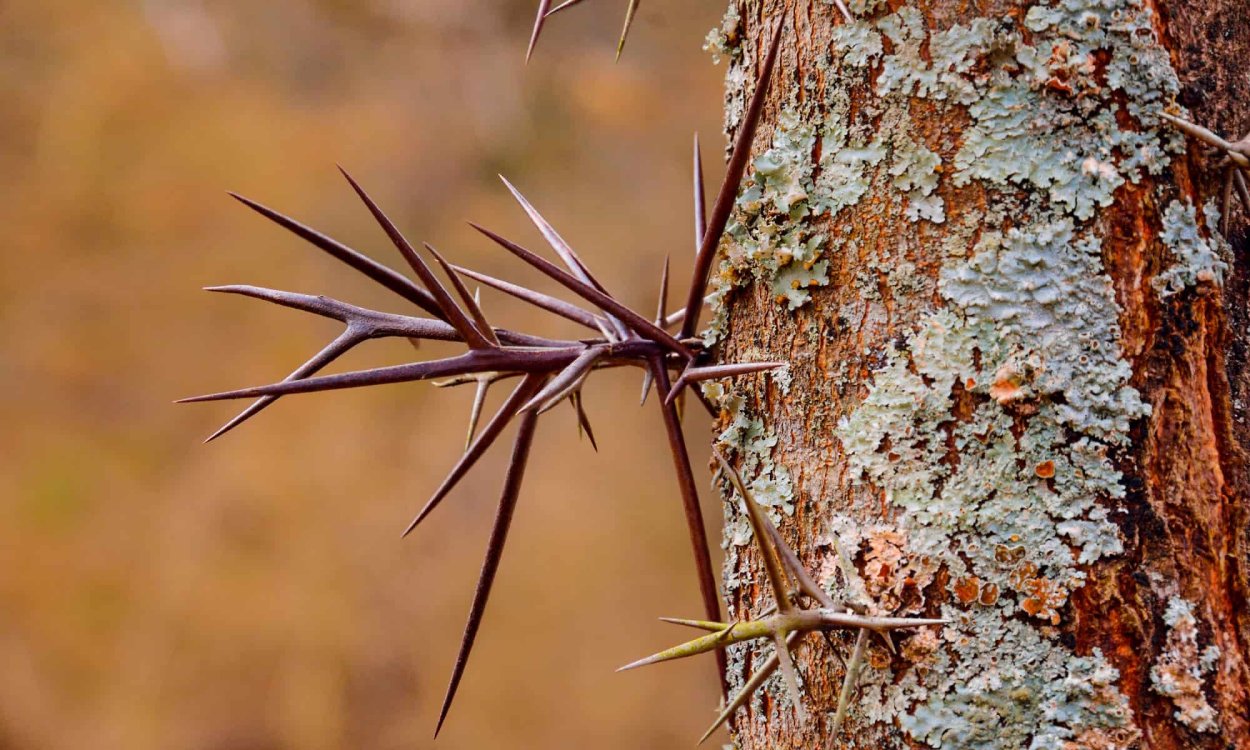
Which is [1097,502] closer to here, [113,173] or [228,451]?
[228,451]

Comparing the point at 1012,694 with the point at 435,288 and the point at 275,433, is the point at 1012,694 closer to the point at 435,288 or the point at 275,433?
the point at 435,288

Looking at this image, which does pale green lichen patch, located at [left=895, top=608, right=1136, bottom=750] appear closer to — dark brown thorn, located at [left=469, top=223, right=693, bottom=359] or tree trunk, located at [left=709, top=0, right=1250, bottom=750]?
tree trunk, located at [left=709, top=0, right=1250, bottom=750]

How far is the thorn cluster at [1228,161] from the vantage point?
13.1 inches

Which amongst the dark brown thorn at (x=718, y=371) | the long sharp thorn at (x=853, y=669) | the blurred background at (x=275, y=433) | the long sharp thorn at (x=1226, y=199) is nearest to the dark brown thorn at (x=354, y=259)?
the dark brown thorn at (x=718, y=371)

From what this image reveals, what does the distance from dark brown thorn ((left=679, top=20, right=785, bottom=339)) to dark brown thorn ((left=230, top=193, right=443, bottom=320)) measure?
11cm

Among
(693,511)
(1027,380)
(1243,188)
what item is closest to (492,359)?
(693,511)

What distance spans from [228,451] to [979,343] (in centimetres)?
158

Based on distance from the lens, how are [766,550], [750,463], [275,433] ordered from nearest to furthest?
[766,550] → [750,463] → [275,433]

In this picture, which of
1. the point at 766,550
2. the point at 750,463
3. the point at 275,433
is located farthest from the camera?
the point at 275,433

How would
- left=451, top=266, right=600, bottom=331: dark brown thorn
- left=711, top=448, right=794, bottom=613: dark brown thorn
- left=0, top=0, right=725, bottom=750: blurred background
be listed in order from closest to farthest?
left=711, top=448, right=794, bottom=613: dark brown thorn
left=451, top=266, right=600, bottom=331: dark brown thorn
left=0, top=0, right=725, bottom=750: blurred background

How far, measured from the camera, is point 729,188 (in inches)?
13.8

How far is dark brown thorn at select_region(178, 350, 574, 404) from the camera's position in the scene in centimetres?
32

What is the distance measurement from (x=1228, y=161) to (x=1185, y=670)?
196 mm

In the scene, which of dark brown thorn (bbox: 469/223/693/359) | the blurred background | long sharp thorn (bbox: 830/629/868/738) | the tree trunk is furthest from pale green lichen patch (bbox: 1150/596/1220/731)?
the blurred background
